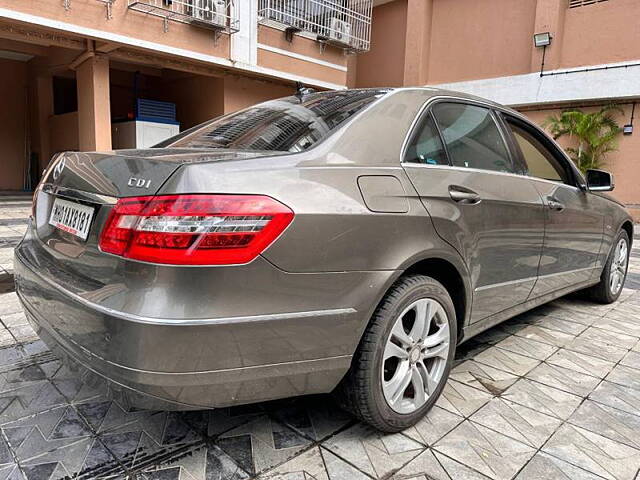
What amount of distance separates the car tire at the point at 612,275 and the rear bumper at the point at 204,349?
3106mm

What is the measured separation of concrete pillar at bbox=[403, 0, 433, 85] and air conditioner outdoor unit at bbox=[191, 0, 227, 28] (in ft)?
25.9

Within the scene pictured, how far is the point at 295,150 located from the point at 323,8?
11.2 meters

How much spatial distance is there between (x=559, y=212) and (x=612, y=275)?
5.11ft

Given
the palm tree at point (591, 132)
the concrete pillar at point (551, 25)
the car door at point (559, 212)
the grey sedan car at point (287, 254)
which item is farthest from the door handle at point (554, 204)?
the concrete pillar at point (551, 25)

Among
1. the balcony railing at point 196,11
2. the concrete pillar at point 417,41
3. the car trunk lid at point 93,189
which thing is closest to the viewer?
the car trunk lid at point 93,189

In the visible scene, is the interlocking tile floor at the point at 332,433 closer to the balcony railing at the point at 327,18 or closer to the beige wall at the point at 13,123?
the balcony railing at the point at 327,18

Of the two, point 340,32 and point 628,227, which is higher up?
point 340,32

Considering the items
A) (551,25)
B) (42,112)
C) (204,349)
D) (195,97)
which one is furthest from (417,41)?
(204,349)

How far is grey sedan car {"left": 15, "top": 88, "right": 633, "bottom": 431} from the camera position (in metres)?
1.46

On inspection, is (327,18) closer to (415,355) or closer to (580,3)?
(580,3)

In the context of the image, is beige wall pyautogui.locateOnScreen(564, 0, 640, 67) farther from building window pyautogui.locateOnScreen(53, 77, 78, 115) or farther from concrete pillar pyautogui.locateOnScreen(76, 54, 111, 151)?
building window pyautogui.locateOnScreen(53, 77, 78, 115)

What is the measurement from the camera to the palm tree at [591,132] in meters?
12.2

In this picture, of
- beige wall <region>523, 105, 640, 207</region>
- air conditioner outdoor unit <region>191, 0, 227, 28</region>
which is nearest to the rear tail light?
air conditioner outdoor unit <region>191, 0, 227, 28</region>

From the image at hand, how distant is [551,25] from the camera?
12.9 metres
